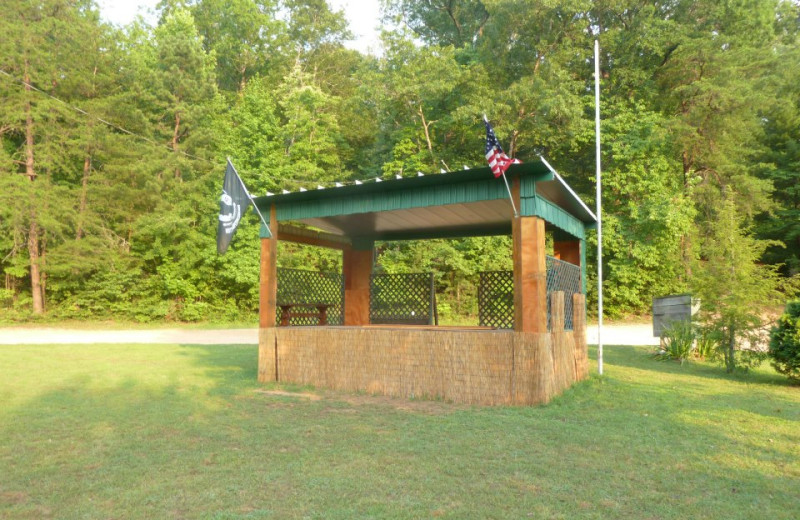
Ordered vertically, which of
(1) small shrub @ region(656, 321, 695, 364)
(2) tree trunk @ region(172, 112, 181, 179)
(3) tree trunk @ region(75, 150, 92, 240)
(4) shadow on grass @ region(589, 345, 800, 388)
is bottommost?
(4) shadow on grass @ region(589, 345, 800, 388)

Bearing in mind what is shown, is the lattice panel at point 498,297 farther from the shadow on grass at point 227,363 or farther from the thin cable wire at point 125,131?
the thin cable wire at point 125,131

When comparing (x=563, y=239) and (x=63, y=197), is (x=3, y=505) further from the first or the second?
(x=63, y=197)

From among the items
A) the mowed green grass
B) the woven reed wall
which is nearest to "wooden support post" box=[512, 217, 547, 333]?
the woven reed wall

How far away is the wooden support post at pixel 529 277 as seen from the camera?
6012 mm

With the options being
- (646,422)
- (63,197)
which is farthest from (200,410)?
(63,197)

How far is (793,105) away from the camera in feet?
73.7

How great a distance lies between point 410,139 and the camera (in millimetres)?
24094

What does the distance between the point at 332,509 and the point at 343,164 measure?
2518 cm

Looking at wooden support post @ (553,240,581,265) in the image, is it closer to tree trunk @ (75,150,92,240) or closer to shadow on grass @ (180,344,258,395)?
shadow on grass @ (180,344,258,395)

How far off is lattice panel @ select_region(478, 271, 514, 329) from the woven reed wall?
1568 mm

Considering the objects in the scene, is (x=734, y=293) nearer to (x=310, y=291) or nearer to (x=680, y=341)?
(x=680, y=341)

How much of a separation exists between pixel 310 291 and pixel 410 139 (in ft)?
51.3

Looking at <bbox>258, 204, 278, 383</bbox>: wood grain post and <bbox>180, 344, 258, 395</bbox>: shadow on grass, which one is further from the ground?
<bbox>258, 204, 278, 383</bbox>: wood grain post

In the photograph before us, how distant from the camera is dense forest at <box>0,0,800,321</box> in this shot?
2098 cm
